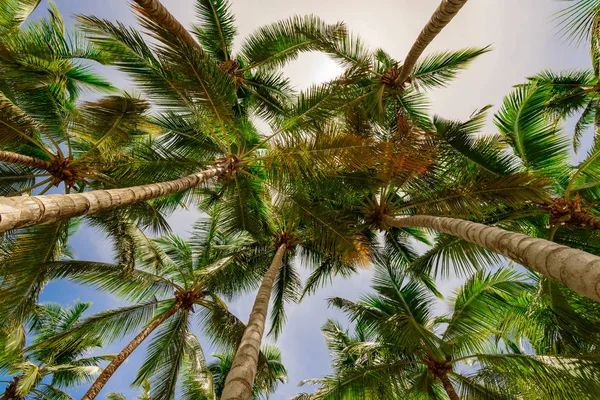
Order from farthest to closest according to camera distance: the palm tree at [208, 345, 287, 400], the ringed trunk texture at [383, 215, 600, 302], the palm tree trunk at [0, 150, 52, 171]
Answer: the palm tree at [208, 345, 287, 400] < the palm tree trunk at [0, 150, 52, 171] < the ringed trunk texture at [383, 215, 600, 302]

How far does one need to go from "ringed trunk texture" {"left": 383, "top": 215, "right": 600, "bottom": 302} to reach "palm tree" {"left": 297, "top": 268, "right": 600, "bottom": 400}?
7.72ft

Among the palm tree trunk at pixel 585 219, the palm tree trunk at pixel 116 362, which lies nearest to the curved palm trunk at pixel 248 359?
the palm tree trunk at pixel 116 362

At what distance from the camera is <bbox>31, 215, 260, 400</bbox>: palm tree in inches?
270

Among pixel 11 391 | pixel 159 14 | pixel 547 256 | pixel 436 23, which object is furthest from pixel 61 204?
pixel 11 391

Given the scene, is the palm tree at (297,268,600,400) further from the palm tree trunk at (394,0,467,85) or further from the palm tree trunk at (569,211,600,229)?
the palm tree trunk at (394,0,467,85)

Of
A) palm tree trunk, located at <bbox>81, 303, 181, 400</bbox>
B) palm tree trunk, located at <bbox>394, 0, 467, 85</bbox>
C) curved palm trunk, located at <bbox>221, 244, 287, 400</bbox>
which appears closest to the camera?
curved palm trunk, located at <bbox>221, 244, 287, 400</bbox>

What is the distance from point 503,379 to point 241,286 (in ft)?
20.3

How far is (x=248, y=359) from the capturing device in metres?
3.96

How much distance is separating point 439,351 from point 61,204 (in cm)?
703

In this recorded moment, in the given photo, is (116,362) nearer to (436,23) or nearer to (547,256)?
(547,256)

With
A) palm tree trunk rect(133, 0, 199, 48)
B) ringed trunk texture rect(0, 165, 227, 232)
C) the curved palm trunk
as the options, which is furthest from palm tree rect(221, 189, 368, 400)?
palm tree trunk rect(133, 0, 199, 48)

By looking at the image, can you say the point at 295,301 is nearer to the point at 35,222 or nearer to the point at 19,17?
the point at 35,222

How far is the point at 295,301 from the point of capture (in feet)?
30.1

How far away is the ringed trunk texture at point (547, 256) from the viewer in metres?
2.43
